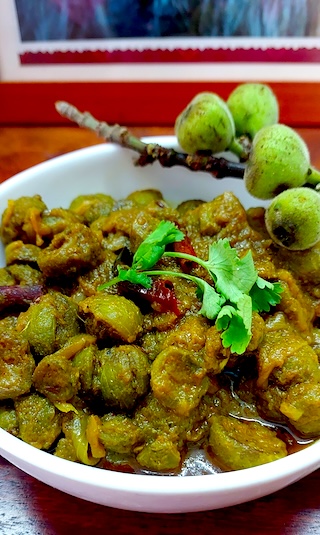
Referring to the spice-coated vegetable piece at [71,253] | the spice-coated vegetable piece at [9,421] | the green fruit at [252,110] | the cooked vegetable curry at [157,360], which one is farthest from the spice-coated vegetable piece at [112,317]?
the green fruit at [252,110]

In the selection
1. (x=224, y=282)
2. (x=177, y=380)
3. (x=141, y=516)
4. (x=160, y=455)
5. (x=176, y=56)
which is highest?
(x=176, y=56)

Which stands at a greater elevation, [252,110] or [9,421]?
[252,110]

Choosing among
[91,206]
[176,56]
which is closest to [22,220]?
[91,206]

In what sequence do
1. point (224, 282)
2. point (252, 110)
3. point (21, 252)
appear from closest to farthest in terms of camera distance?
point (224, 282)
point (21, 252)
point (252, 110)

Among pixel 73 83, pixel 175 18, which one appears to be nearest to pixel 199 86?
pixel 175 18

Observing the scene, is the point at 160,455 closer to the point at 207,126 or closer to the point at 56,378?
the point at 56,378

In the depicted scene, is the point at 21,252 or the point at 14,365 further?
the point at 21,252

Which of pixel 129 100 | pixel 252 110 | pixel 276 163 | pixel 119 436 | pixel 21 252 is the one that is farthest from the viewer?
pixel 129 100

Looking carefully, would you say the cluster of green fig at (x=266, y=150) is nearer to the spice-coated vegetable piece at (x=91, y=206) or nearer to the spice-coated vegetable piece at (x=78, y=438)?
the spice-coated vegetable piece at (x=91, y=206)
